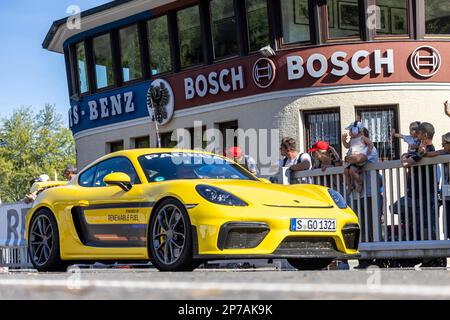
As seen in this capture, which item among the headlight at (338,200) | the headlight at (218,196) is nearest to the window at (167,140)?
the headlight at (338,200)

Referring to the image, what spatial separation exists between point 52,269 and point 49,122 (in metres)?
79.9

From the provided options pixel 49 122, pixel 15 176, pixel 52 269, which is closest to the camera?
pixel 52 269

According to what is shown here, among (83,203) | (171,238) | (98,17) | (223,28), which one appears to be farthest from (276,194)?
(98,17)

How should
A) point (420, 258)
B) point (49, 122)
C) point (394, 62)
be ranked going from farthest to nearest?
point (49, 122)
point (394, 62)
point (420, 258)

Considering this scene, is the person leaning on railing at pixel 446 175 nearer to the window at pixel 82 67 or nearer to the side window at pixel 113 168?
the side window at pixel 113 168

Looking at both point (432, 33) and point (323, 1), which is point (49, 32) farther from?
point (432, 33)

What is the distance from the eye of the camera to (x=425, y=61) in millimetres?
22297

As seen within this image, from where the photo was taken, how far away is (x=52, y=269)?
11.0 m

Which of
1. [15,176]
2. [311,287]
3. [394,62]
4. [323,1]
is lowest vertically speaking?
[15,176]

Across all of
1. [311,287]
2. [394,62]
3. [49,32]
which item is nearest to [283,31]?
[394,62]

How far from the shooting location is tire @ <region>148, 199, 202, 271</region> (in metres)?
9.06

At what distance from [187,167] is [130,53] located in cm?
1862

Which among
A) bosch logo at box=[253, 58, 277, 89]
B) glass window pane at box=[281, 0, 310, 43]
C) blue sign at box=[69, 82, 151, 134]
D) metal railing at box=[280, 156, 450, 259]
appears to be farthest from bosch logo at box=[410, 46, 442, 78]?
metal railing at box=[280, 156, 450, 259]

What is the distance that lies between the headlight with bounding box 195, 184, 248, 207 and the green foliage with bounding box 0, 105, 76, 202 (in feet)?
243
